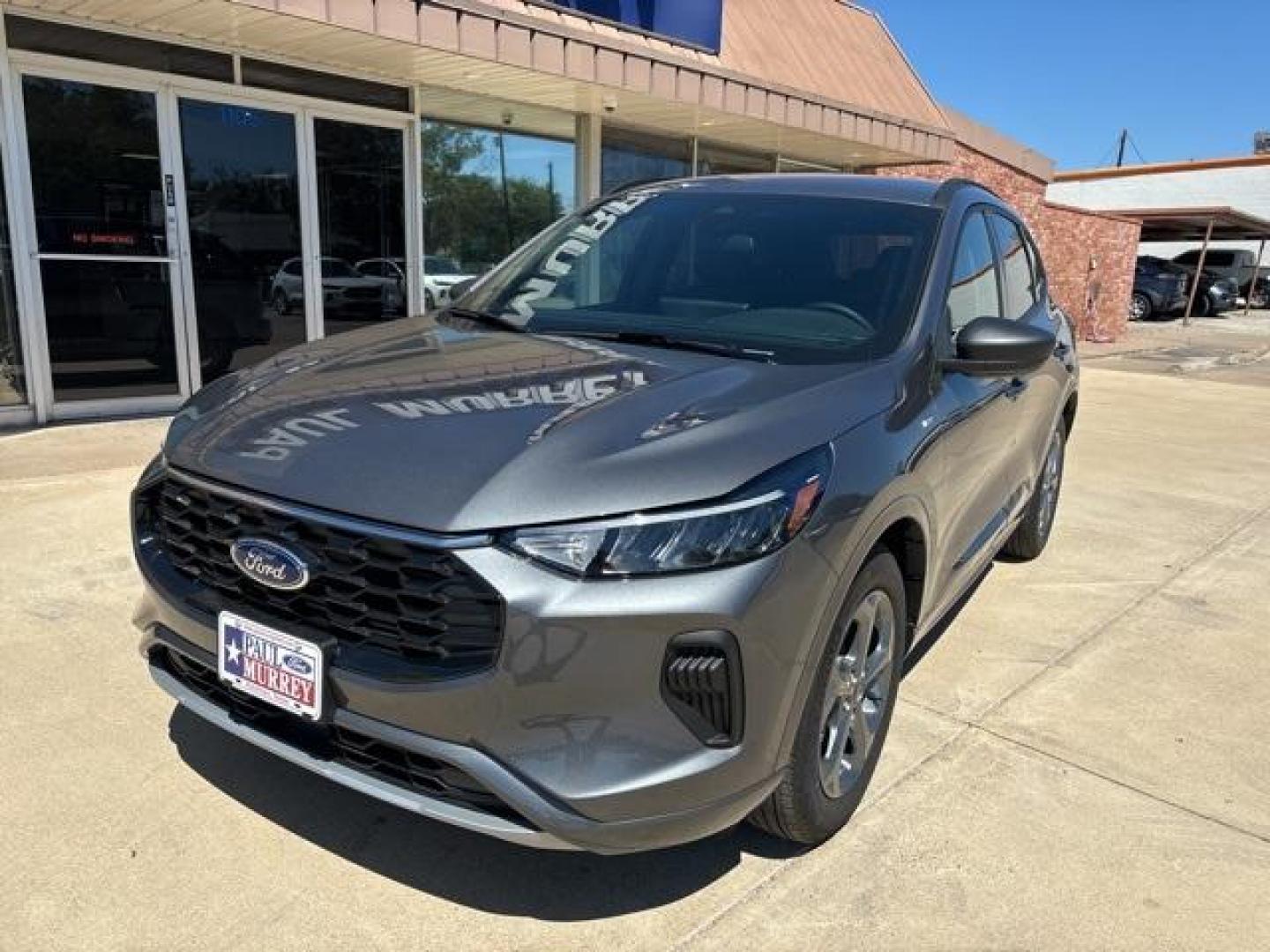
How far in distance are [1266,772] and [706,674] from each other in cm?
227

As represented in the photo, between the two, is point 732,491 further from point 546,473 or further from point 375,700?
point 375,700

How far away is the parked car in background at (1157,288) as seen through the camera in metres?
27.4

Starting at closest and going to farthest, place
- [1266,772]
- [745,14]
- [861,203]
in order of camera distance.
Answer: [1266,772]
[861,203]
[745,14]

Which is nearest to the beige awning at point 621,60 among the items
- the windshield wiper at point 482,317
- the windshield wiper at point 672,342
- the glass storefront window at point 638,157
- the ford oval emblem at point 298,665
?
the glass storefront window at point 638,157

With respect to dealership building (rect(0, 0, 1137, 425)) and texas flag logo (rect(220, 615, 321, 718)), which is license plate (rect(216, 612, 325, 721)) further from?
dealership building (rect(0, 0, 1137, 425))

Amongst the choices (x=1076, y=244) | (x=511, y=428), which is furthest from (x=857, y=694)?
(x=1076, y=244)

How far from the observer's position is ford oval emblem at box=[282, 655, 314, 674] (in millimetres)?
2084

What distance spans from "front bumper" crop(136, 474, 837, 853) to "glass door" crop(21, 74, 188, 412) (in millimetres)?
6220

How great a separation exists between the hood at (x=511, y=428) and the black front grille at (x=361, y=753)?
504 millimetres

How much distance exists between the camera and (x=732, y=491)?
2035 millimetres

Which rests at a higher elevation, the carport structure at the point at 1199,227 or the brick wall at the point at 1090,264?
the carport structure at the point at 1199,227

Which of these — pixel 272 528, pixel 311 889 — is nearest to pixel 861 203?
pixel 272 528

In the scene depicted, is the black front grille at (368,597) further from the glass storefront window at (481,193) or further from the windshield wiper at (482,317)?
the glass storefront window at (481,193)

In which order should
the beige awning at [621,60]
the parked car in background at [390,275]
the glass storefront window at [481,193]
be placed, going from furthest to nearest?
the glass storefront window at [481,193] < the parked car in background at [390,275] < the beige awning at [621,60]
